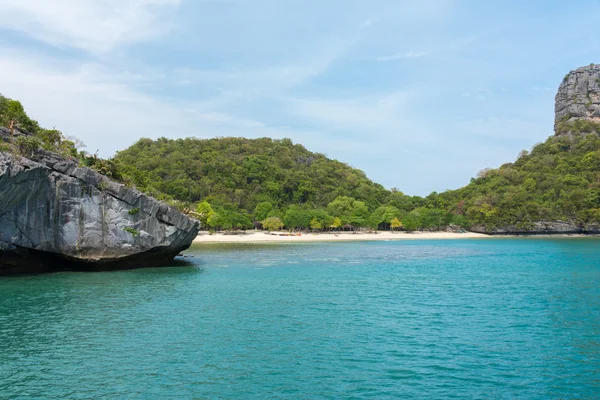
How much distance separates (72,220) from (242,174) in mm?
101692

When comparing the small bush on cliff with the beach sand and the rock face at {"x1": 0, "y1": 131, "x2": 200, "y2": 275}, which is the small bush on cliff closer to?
the rock face at {"x1": 0, "y1": 131, "x2": 200, "y2": 275}

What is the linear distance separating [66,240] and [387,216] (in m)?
95.2

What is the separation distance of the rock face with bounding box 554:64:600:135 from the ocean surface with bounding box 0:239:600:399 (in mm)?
148129

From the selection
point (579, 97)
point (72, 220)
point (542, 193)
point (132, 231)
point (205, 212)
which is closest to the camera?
point (72, 220)

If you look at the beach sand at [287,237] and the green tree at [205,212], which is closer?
the beach sand at [287,237]

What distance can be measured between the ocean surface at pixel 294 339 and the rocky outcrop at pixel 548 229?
304ft

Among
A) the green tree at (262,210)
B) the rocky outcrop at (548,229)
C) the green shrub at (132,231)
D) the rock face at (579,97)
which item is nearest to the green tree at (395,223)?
the rocky outcrop at (548,229)

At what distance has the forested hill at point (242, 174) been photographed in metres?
117

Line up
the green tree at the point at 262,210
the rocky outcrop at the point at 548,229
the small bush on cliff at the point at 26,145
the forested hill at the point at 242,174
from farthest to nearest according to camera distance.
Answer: the forested hill at the point at 242,174
the rocky outcrop at the point at 548,229
the green tree at the point at 262,210
the small bush on cliff at the point at 26,145

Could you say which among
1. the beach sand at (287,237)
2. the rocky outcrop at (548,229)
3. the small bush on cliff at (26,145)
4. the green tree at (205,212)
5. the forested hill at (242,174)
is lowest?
the beach sand at (287,237)

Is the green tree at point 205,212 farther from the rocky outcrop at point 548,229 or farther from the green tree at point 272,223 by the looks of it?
the rocky outcrop at point 548,229

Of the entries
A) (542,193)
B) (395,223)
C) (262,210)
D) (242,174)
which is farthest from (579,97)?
(262,210)

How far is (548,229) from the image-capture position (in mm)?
112938

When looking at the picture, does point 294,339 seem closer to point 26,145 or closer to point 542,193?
point 26,145
